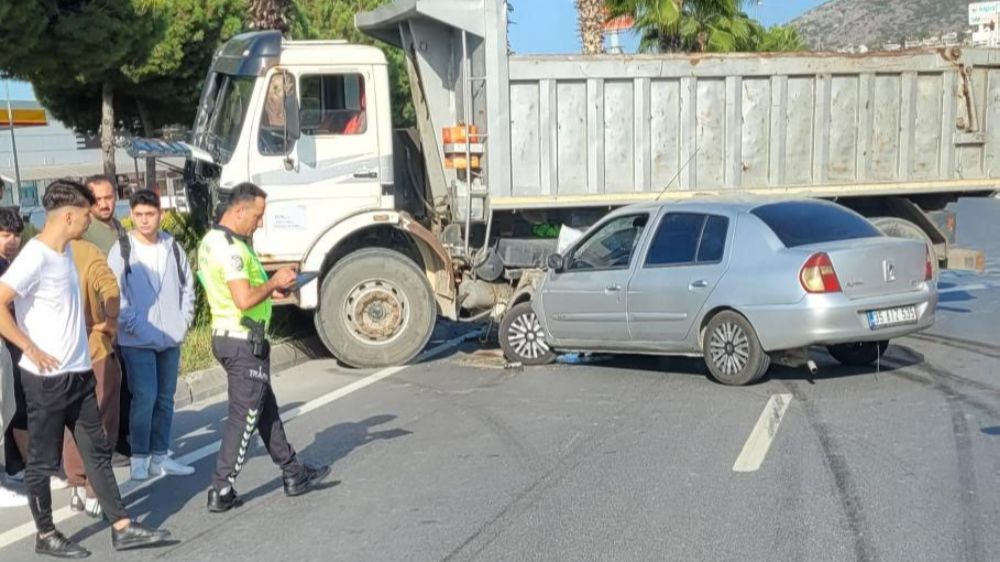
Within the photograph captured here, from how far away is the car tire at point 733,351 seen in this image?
902 cm

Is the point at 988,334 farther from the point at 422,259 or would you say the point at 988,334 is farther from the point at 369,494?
the point at 369,494

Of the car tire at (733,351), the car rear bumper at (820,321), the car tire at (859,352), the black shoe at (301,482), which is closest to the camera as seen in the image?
the black shoe at (301,482)

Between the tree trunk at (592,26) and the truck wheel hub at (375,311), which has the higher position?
the tree trunk at (592,26)

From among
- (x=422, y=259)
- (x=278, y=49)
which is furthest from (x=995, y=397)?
(x=278, y=49)

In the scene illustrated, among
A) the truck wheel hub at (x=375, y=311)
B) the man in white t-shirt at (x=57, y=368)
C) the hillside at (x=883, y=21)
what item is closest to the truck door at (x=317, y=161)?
the truck wheel hub at (x=375, y=311)

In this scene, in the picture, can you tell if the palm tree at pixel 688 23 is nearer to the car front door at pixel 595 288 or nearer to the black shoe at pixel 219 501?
the car front door at pixel 595 288

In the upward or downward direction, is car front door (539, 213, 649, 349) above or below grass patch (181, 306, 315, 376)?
above

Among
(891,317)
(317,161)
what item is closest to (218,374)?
(317,161)

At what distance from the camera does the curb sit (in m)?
9.82

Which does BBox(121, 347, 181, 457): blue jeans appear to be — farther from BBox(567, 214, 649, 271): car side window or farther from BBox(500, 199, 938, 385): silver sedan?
BBox(567, 214, 649, 271): car side window

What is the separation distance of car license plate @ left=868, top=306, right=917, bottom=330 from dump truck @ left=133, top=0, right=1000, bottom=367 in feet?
9.46

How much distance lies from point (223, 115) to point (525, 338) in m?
3.55

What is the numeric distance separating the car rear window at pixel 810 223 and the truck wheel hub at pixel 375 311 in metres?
3.66

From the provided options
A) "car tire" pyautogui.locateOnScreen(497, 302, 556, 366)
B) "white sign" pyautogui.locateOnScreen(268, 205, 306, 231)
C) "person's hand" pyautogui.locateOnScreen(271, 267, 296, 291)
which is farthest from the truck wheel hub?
"person's hand" pyautogui.locateOnScreen(271, 267, 296, 291)
